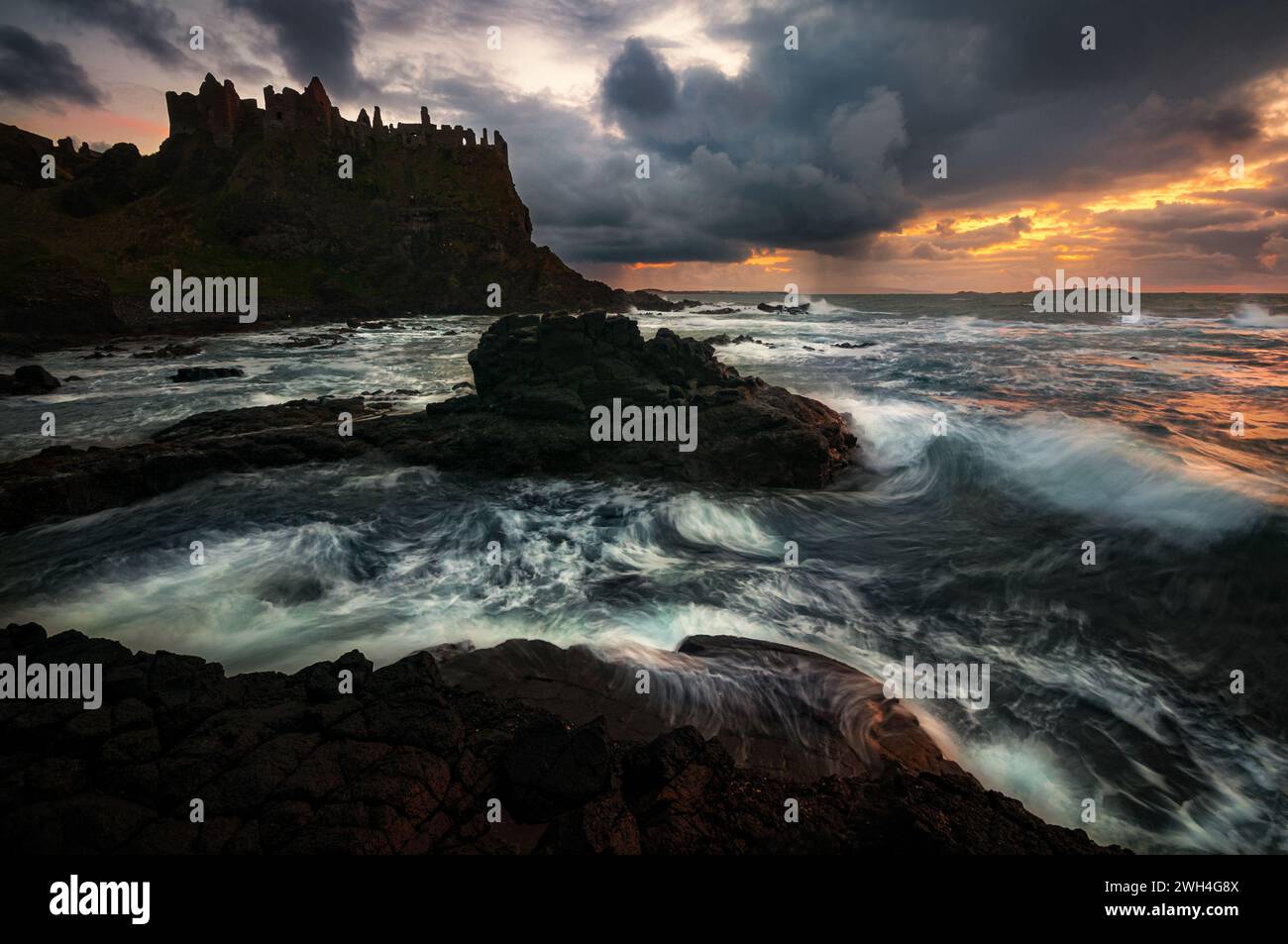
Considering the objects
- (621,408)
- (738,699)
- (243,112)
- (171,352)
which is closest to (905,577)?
(738,699)

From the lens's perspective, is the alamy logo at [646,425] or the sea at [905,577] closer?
the sea at [905,577]

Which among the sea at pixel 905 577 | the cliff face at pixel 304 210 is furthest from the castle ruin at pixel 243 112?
the sea at pixel 905 577

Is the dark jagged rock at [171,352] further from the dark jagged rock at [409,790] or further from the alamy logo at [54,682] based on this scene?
the dark jagged rock at [409,790]

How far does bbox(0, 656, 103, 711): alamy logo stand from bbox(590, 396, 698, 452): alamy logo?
11490 mm

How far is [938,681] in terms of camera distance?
756cm

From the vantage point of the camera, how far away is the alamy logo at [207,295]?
209 feet

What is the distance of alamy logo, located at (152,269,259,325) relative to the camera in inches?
2502

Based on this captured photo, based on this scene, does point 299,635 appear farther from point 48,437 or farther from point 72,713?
point 48,437

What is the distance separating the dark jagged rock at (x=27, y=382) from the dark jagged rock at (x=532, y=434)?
1457 cm

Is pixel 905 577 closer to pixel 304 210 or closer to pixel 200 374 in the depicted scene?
pixel 200 374

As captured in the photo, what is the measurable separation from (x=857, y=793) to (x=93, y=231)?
115742 millimetres
